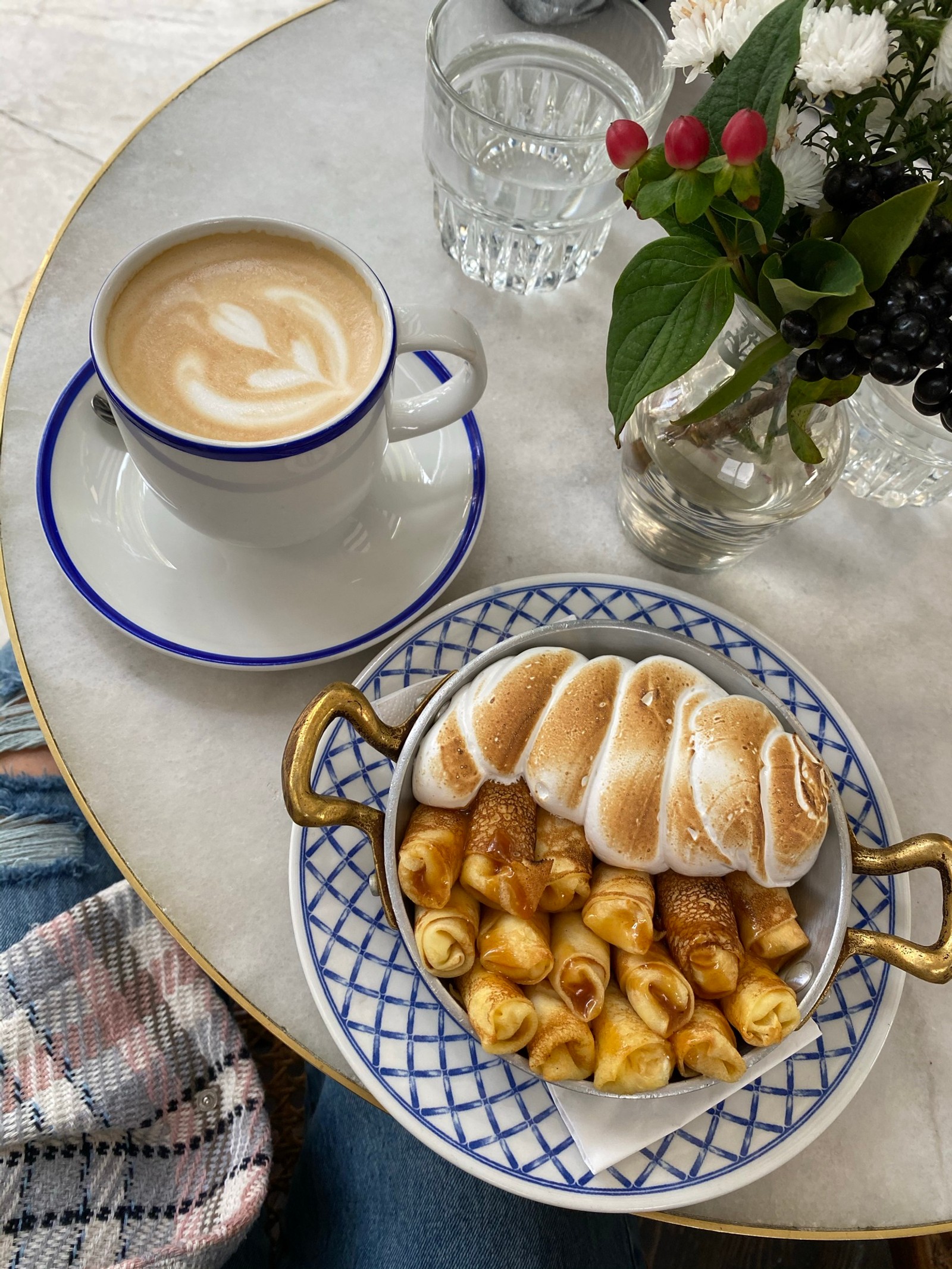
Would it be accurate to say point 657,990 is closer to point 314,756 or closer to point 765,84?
point 314,756

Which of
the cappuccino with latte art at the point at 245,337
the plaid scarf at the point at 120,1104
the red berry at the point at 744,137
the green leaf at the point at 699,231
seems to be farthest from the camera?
the plaid scarf at the point at 120,1104

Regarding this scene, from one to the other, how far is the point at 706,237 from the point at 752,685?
0.96ft

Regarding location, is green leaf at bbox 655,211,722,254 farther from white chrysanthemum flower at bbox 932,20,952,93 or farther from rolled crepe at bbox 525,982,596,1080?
rolled crepe at bbox 525,982,596,1080

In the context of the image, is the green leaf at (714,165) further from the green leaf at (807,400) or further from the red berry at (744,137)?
the green leaf at (807,400)

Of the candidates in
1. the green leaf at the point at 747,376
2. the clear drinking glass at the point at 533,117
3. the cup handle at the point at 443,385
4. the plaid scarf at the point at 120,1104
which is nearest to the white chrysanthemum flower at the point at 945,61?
the green leaf at the point at 747,376

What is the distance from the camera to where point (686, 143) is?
409mm

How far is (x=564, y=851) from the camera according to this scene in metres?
0.61

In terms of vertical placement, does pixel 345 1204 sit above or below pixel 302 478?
below

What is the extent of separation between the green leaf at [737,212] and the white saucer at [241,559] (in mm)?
337

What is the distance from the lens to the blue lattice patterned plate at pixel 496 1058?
56 centimetres

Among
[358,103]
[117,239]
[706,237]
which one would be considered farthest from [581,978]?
[358,103]

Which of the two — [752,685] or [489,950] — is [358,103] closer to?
[752,685]

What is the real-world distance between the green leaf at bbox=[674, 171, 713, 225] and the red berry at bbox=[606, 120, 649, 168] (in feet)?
0.12

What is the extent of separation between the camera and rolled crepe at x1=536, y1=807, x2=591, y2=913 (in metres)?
0.60
